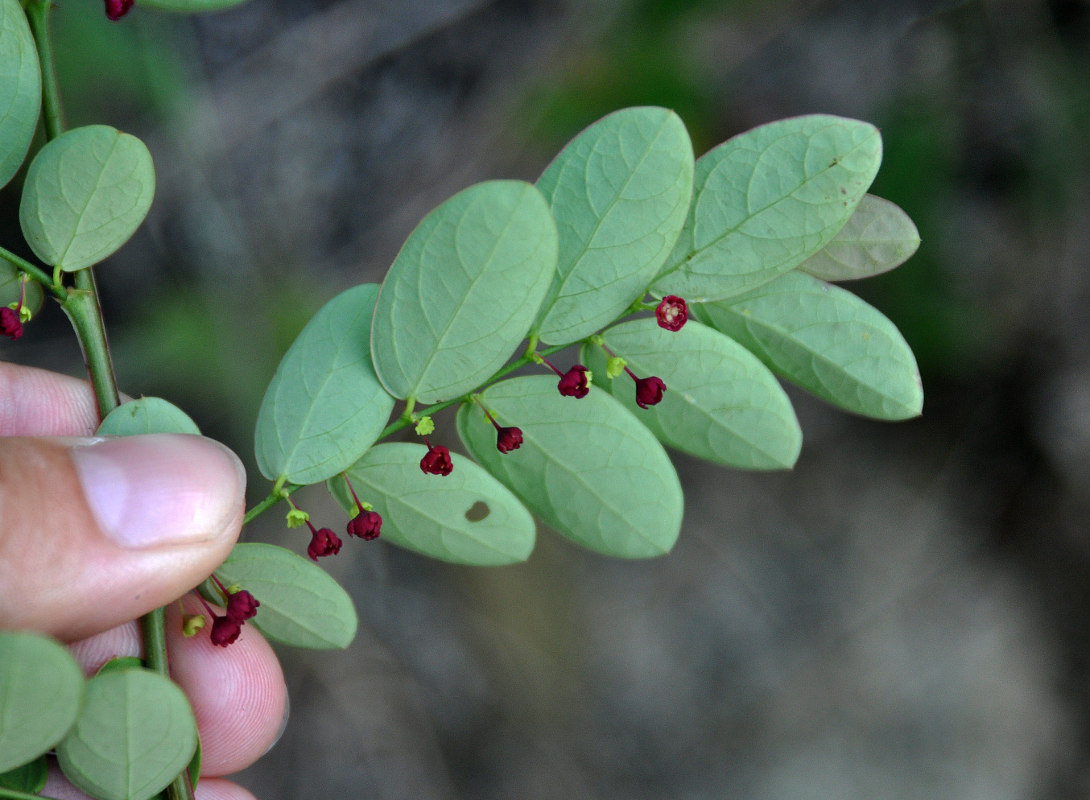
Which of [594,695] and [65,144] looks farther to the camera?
[594,695]

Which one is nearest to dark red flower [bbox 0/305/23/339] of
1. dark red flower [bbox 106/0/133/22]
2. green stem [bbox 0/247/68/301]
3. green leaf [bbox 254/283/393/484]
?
green stem [bbox 0/247/68/301]

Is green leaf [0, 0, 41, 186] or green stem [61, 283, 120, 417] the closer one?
green leaf [0, 0, 41, 186]

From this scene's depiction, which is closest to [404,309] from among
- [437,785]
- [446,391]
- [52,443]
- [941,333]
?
[446,391]

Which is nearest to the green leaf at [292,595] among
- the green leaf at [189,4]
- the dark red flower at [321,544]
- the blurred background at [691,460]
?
the dark red flower at [321,544]

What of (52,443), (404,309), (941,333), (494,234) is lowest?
(941,333)

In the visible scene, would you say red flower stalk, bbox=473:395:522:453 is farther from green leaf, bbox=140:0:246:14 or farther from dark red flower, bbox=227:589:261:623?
green leaf, bbox=140:0:246:14

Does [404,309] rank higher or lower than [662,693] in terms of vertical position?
higher

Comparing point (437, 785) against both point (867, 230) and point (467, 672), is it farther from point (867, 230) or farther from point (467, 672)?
point (867, 230)

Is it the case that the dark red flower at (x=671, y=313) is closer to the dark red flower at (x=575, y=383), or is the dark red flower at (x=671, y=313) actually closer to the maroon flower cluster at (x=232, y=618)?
the dark red flower at (x=575, y=383)
